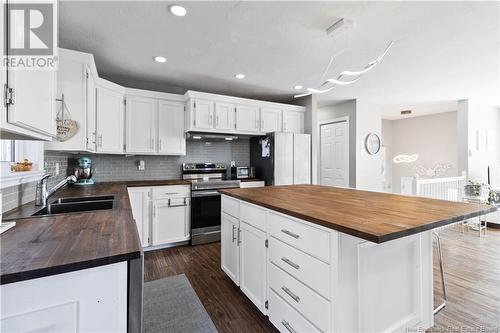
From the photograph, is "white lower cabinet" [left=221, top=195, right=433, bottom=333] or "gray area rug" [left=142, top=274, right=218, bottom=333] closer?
"white lower cabinet" [left=221, top=195, right=433, bottom=333]

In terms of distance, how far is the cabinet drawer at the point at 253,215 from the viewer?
1.78 metres

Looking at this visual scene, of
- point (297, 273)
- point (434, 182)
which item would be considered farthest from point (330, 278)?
point (434, 182)

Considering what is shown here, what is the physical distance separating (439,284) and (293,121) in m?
3.03

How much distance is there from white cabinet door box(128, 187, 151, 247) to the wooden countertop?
1.69 m

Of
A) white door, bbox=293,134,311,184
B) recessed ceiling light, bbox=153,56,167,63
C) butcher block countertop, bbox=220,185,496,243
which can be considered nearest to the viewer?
butcher block countertop, bbox=220,185,496,243

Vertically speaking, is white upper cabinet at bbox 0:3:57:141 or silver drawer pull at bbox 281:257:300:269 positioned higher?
white upper cabinet at bbox 0:3:57:141

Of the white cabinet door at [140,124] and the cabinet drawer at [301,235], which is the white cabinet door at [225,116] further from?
the cabinet drawer at [301,235]

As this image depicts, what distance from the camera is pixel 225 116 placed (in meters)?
3.71

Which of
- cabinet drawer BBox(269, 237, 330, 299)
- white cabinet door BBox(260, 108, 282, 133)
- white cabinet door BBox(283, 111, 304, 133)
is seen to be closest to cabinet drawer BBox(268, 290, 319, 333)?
cabinet drawer BBox(269, 237, 330, 299)

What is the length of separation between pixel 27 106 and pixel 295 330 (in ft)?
6.04

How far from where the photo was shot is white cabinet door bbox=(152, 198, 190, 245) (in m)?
3.18

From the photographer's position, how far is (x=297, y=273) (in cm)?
142

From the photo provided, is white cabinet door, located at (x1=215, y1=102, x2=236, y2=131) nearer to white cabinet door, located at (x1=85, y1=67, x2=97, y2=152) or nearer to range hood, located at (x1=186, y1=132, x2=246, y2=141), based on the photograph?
range hood, located at (x1=186, y1=132, x2=246, y2=141)

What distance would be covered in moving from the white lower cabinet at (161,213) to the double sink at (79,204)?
95 centimetres
